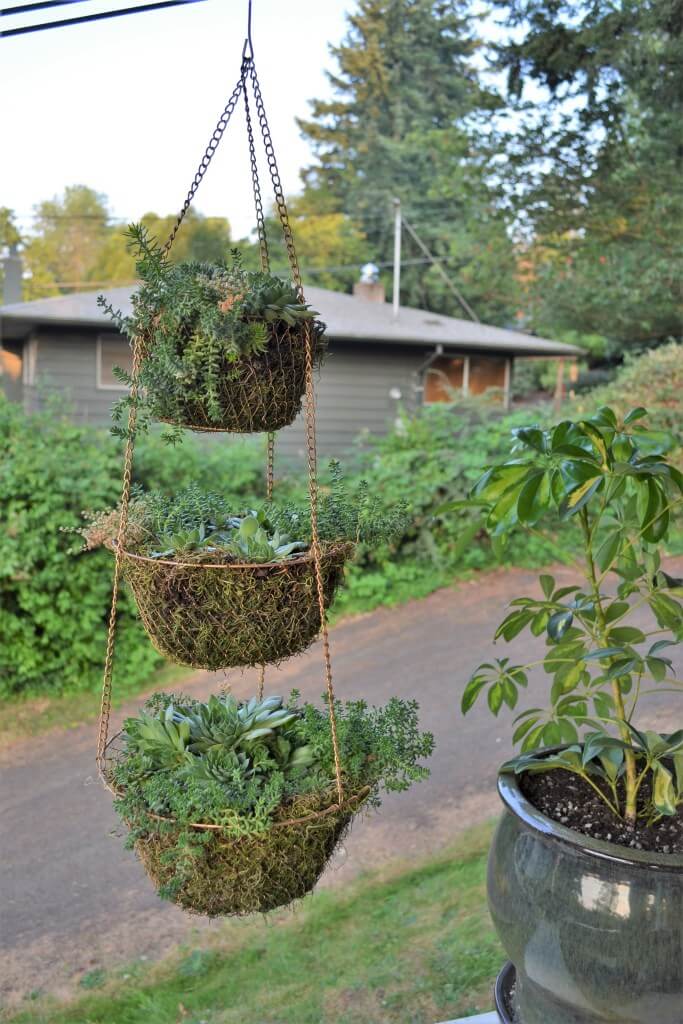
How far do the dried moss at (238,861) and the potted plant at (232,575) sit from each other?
0.70ft

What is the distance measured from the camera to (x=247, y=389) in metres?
1.11

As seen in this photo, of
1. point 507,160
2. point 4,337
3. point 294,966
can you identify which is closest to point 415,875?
point 294,966

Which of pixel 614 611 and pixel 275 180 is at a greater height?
pixel 275 180

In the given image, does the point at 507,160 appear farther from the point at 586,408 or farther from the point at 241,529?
the point at 241,529

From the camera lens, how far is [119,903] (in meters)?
2.60

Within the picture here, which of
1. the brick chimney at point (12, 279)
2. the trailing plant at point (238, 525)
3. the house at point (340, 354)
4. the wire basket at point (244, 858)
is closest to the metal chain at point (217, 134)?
the trailing plant at point (238, 525)

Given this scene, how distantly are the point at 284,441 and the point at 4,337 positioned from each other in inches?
110

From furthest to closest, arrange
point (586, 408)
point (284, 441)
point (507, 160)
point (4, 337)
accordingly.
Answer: point (4, 337)
point (284, 441)
point (586, 408)
point (507, 160)

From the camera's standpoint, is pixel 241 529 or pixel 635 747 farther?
pixel 635 747

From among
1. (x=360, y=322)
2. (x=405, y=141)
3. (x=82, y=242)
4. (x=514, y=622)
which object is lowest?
(x=514, y=622)

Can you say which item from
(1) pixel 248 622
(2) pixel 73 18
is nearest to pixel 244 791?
(1) pixel 248 622

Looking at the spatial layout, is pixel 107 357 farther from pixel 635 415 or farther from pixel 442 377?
pixel 635 415

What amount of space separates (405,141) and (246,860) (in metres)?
10.7

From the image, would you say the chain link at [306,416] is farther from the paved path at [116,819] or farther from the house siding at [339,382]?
the house siding at [339,382]
